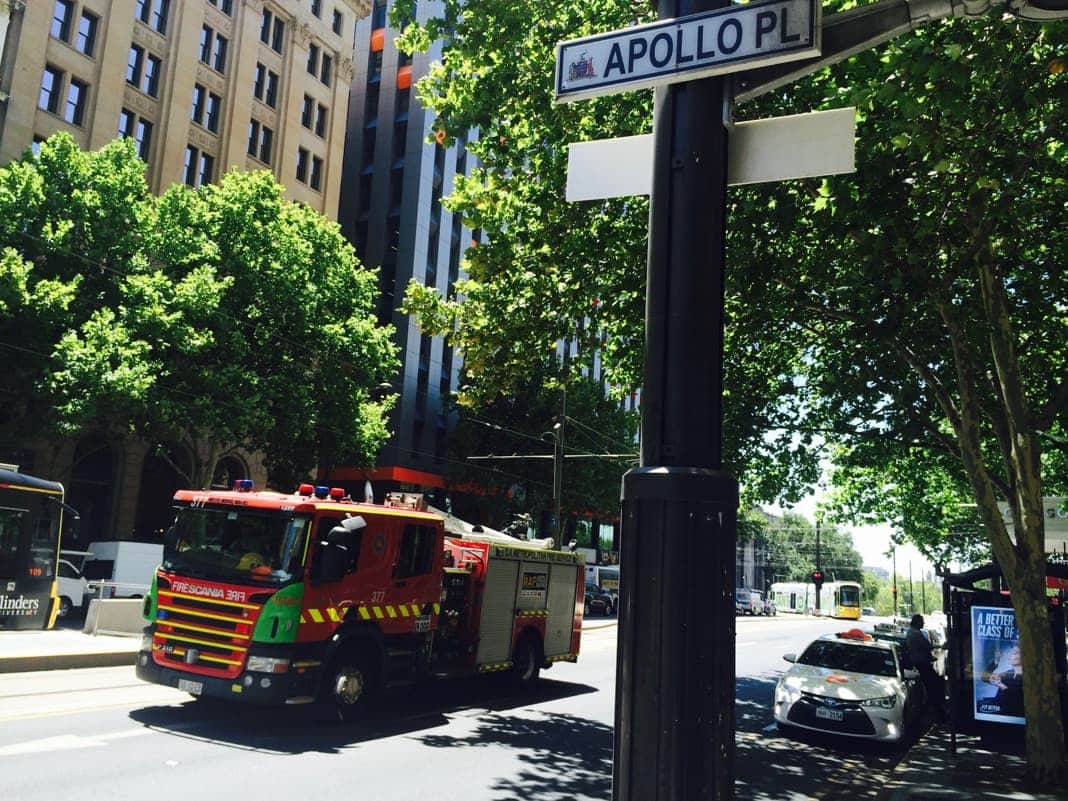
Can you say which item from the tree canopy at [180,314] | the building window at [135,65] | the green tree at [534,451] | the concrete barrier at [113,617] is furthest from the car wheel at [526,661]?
the building window at [135,65]

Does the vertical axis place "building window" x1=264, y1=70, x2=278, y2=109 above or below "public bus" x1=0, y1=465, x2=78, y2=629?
above

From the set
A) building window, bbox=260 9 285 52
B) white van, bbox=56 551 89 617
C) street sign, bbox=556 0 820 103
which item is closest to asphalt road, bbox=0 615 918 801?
street sign, bbox=556 0 820 103

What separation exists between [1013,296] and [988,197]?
4.97m

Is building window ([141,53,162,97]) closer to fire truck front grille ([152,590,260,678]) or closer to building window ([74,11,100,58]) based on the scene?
building window ([74,11,100,58])

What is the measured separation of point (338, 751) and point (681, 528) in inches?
311

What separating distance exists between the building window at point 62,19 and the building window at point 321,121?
45.1 ft

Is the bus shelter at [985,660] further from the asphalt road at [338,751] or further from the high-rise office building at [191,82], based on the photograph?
the high-rise office building at [191,82]

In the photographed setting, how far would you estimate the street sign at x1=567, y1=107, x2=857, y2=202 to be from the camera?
2787mm

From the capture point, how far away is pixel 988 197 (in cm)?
916

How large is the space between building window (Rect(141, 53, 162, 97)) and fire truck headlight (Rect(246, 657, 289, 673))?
105 ft

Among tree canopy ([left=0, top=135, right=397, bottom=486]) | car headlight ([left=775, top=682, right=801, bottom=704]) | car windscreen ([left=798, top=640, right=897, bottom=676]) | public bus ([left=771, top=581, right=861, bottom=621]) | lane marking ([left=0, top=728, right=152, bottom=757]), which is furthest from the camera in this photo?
public bus ([left=771, top=581, right=861, bottom=621])

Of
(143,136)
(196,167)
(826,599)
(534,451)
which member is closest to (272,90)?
(196,167)

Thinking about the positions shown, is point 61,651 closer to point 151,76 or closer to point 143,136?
point 143,136

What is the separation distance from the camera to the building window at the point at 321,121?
147 feet
